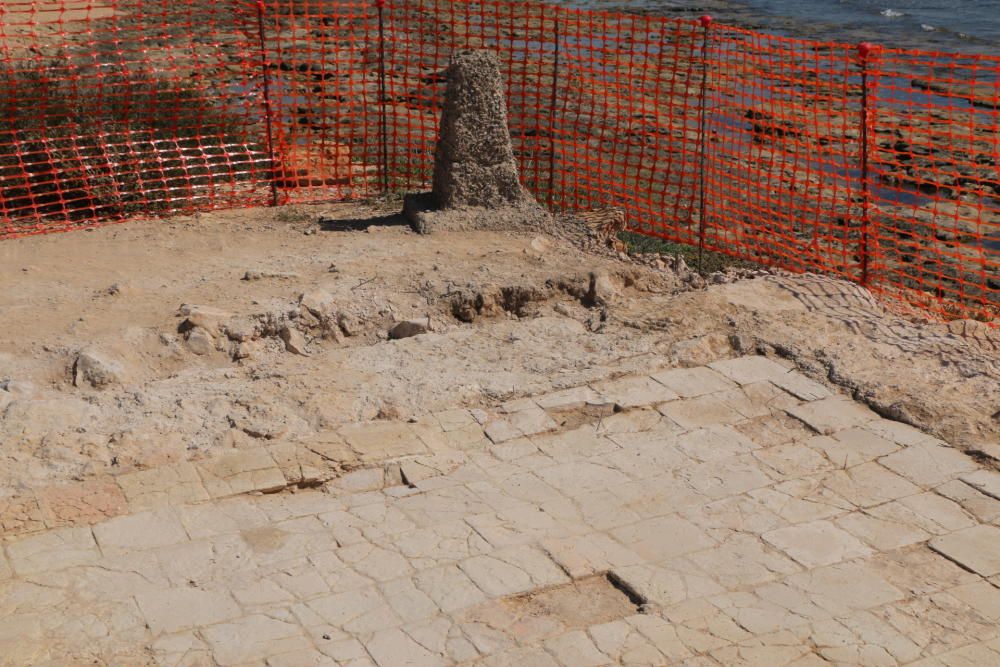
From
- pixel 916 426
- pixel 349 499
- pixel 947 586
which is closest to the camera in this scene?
pixel 947 586

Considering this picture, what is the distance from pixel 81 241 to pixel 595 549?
6.19 metres

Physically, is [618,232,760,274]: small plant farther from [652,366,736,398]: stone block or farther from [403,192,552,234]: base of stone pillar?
[652,366,736,398]: stone block

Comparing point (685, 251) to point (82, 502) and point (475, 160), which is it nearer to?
point (475, 160)

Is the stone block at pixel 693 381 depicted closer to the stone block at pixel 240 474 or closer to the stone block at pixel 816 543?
the stone block at pixel 816 543

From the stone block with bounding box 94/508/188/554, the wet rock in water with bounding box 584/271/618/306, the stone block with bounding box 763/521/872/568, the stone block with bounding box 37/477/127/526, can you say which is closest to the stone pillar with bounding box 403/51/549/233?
the wet rock in water with bounding box 584/271/618/306

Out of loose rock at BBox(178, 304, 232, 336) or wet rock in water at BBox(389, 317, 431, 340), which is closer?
loose rock at BBox(178, 304, 232, 336)

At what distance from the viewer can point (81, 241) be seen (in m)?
10.2

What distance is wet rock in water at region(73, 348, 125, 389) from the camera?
7.35 m

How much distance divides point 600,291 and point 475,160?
6.22 ft

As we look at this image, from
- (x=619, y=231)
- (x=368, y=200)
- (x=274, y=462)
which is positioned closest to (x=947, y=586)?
(x=274, y=462)

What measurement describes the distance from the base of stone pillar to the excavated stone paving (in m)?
2.77

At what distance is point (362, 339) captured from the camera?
8.25 m

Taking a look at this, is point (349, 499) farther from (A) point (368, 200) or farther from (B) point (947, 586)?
(A) point (368, 200)

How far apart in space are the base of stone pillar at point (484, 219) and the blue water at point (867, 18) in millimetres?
13254
